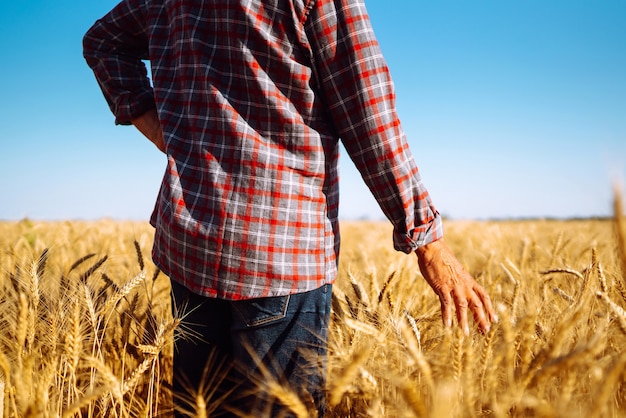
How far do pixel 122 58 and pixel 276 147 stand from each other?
87 cm

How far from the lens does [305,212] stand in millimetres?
Result: 1021

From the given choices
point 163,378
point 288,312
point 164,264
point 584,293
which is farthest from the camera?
point 163,378

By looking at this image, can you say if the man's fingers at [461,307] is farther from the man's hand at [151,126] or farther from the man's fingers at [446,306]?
the man's hand at [151,126]

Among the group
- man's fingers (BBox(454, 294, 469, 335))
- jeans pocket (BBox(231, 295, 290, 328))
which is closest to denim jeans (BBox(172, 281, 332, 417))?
jeans pocket (BBox(231, 295, 290, 328))

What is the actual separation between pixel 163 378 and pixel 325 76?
128 centimetres

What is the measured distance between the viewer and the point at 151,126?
4.58 feet

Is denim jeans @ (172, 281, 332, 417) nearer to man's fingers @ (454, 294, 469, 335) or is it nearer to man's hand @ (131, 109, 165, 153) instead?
man's fingers @ (454, 294, 469, 335)

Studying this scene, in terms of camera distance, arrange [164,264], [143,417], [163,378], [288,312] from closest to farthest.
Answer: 1. [143,417]
2. [288,312]
3. [164,264]
4. [163,378]

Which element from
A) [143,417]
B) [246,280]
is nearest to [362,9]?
[246,280]

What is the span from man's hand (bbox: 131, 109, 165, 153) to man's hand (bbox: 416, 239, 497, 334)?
0.86m

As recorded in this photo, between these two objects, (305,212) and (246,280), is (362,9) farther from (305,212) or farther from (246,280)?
(246,280)

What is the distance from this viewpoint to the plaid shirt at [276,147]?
3.27 feet

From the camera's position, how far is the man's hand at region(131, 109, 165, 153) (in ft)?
4.53

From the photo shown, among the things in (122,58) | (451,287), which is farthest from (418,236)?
(122,58)
